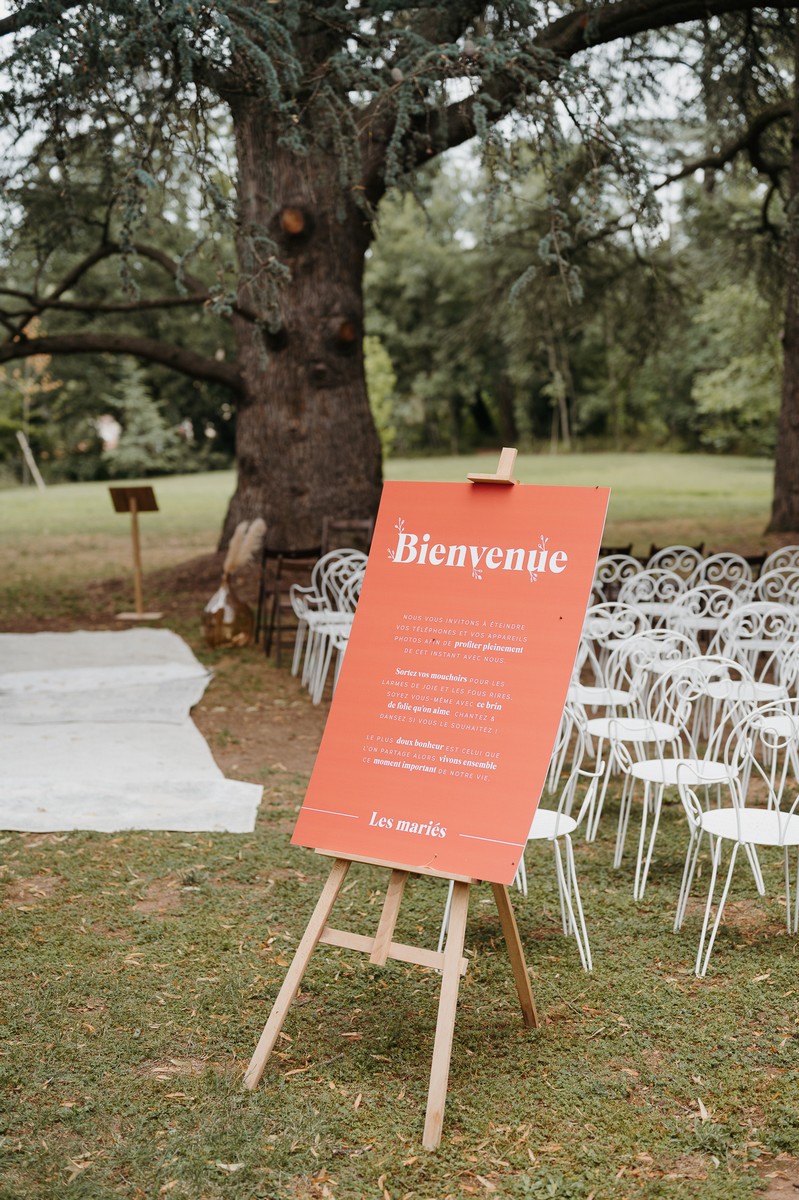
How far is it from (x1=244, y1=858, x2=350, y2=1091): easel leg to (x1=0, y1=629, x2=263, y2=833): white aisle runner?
235cm

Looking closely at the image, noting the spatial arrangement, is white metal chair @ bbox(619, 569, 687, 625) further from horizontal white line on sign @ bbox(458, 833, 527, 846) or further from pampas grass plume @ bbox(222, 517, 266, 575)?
horizontal white line on sign @ bbox(458, 833, 527, 846)

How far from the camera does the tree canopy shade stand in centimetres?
686

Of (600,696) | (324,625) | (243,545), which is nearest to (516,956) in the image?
(600,696)

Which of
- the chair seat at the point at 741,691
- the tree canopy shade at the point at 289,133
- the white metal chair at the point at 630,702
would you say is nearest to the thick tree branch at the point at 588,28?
the tree canopy shade at the point at 289,133

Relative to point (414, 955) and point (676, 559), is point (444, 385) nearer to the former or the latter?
point (676, 559)

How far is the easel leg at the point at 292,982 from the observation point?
11.3ft

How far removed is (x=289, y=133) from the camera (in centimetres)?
717

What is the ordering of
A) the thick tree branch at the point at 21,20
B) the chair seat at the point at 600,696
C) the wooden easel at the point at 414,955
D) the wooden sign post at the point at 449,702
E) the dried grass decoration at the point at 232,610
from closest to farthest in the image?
1. the wooden easel at the point at 414,955
2. the wooden sign post at the point at 449,702
3. the chair seat at the point at 600,696
4. the thick tree branch at the point at 21,20
5. the dried grass decoration at the point at 232,610

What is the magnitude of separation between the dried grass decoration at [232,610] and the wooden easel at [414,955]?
683cm

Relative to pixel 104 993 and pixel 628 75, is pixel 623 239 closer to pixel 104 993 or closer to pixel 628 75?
pixel 628 75

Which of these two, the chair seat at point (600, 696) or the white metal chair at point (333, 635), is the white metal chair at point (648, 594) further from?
the white metal chair at point (333, 635)

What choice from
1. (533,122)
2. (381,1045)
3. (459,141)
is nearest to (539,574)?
(381,1045)

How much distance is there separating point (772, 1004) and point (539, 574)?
178 cm

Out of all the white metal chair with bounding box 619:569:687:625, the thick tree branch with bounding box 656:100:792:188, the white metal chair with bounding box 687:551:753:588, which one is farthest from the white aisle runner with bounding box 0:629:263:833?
the thick tree branch with bounding box 656:100:792:188
